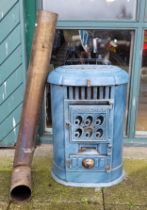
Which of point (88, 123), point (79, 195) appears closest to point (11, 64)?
point (88, 123)

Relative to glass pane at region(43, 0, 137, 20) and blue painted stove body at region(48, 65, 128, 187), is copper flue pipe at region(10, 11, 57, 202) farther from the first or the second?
glass pane at region(43, 0, 137, 20)

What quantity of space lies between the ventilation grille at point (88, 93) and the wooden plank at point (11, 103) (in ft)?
3.40

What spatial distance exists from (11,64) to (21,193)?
4.81 ft

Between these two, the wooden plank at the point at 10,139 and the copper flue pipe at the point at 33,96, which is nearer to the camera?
the copper flue pipe at the point at 33,96

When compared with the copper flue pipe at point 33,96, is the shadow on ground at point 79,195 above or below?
below

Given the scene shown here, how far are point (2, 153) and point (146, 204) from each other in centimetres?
182

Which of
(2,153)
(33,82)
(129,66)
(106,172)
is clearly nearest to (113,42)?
(129,66)

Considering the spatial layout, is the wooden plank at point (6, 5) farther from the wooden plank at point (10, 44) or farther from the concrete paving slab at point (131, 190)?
the concrete paving slab at point (131, 190)

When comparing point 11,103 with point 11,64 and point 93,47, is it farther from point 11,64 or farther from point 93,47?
point 93,47

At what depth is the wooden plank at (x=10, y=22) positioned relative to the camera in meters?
3.62

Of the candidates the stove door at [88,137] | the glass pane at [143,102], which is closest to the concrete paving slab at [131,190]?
the stove door at [88,137]

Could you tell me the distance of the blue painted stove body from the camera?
296 centimetres

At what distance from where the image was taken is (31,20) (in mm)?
3762

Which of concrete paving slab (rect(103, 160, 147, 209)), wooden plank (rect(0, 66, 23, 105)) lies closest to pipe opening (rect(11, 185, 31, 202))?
concrete paving slab (rect(103, 160, 147, 209))
